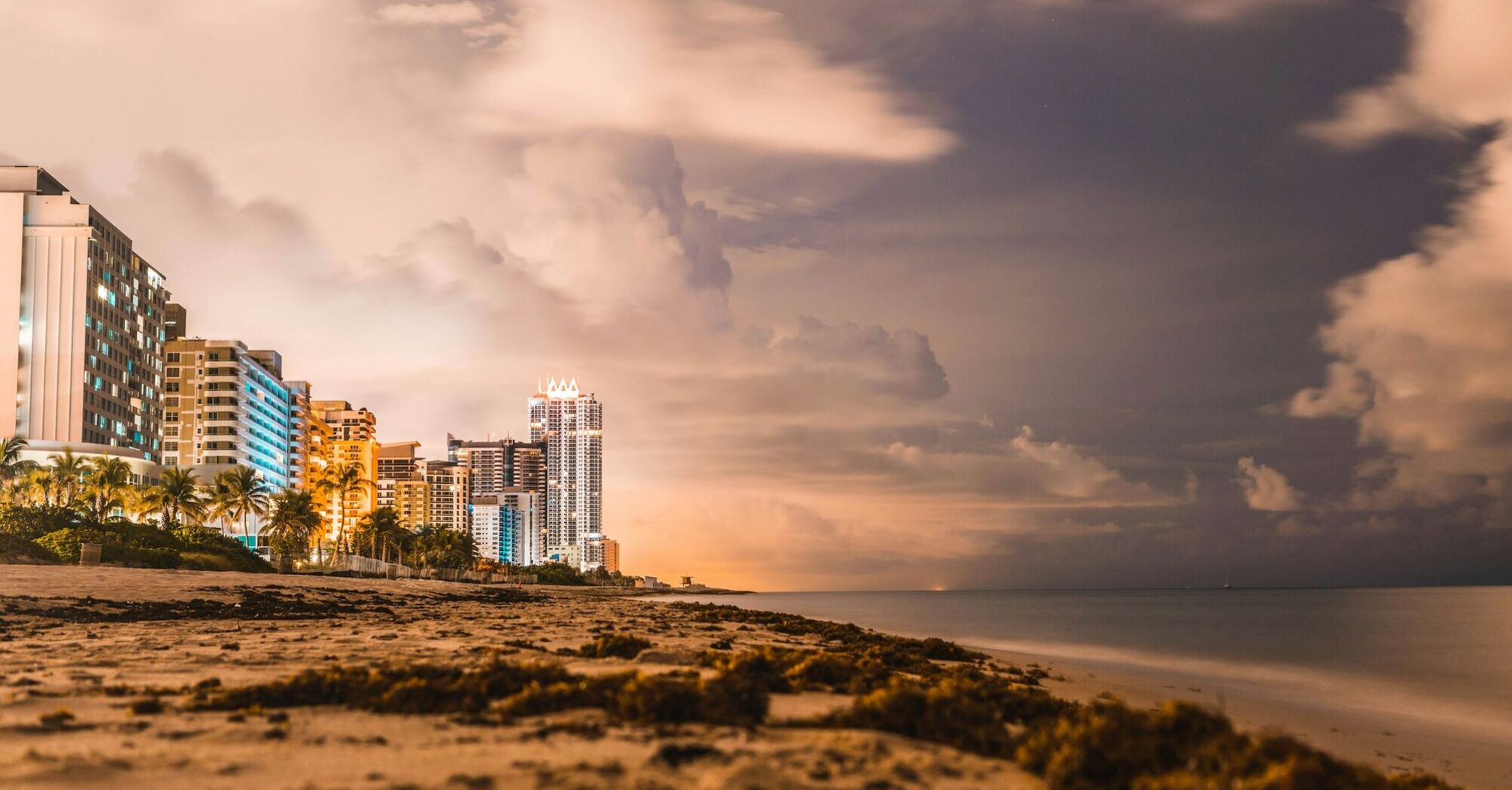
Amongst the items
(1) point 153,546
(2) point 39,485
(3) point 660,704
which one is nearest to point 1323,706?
(3) point 660,704

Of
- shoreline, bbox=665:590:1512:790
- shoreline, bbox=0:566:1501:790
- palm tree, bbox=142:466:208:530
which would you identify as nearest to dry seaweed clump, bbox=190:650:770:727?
shoreline, bbox=0:566:1501:790

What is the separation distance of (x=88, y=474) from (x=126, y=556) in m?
67.5

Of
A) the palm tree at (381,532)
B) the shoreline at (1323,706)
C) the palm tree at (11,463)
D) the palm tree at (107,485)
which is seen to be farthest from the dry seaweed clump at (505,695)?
the palm tree at (381,532)

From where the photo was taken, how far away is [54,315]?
17988cm

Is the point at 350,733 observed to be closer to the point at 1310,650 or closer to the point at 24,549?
the point at 1310,650

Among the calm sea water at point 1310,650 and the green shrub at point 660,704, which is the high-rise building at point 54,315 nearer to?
the calm sea water at point 1310,650

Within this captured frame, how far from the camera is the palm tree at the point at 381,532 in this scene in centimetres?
16075

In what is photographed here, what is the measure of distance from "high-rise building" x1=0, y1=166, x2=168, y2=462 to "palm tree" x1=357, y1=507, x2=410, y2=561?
50.7m

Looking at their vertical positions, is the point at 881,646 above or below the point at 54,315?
below

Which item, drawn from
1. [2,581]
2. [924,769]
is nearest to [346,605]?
[2,581]

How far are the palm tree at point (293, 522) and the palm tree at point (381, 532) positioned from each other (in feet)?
50.1

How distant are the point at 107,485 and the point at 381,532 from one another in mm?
54346

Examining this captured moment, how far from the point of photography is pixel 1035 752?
966 centimetres

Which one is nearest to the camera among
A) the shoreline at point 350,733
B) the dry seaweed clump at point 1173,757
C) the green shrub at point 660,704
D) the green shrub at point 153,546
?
the dry seaweed clump at point 1173,757
